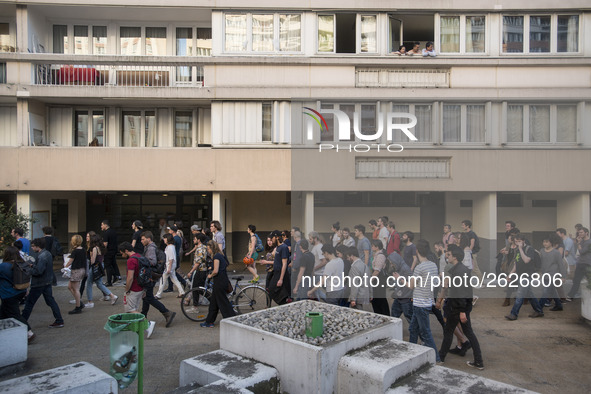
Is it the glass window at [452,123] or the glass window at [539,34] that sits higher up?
the glass window at [539,34]

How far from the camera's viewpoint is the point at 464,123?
11.4 m

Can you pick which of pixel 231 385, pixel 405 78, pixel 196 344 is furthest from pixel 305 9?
pixel 231 385

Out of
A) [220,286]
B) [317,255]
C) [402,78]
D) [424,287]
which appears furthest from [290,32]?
[424,287]

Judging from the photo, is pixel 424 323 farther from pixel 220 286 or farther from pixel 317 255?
pixel 220 286

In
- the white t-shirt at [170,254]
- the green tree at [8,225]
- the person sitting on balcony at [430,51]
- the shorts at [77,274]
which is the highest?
the person sitting on balcony at [430,51]

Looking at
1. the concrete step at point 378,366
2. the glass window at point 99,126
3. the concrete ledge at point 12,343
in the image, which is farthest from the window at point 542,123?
the glass window at point 99,126

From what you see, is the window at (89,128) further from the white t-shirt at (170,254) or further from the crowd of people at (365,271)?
the white t-shirt at (170,254)

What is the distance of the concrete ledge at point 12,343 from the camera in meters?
6.41

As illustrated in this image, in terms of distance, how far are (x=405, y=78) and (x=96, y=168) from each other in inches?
425

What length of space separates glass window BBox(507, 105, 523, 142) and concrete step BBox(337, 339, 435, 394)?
19.2 ft

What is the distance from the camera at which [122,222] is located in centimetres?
1864

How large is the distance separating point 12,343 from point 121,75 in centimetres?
1187

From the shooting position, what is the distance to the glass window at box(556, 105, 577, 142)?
8.47m

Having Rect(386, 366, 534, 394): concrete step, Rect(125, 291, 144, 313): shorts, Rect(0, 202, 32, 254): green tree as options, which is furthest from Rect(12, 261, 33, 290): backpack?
Rect(386, 366, 534, 394): concrete step
